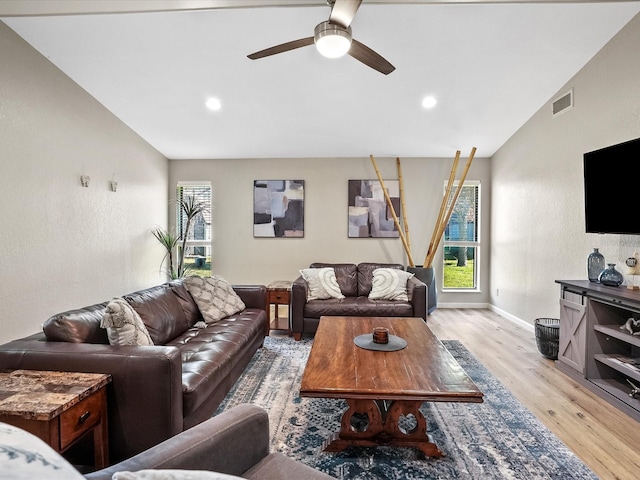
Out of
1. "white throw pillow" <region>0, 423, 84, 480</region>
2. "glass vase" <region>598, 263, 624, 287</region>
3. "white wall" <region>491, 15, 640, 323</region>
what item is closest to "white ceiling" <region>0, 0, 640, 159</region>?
"white wall" <region>491, 15, 640, 323</region>

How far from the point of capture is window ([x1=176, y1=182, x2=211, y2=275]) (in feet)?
18.7

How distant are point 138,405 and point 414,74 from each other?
11.9 ft

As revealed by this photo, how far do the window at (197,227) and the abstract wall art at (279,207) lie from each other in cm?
82

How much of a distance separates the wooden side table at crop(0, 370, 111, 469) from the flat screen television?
3.61 meters

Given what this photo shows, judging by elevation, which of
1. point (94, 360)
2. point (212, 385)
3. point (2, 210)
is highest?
point (2, 210)

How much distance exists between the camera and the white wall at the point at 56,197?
9.65 ft

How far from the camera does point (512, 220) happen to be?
481 cm

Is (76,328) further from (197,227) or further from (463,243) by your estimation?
(463,243)

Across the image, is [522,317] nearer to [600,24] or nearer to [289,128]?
[600,24]

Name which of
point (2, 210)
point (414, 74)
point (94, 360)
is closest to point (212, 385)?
point (94, 360)

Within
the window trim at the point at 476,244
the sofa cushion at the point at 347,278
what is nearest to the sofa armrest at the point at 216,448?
the sofa cushion at the point at 347,278

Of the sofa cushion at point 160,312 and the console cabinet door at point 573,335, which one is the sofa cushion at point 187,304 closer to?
the sofa cushion at point 160,312

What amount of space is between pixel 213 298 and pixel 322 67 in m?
2.52

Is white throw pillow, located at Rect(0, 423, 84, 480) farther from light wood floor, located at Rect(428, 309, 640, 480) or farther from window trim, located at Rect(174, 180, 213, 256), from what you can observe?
window trim, located at Rect(174, 180, 213, 256)
